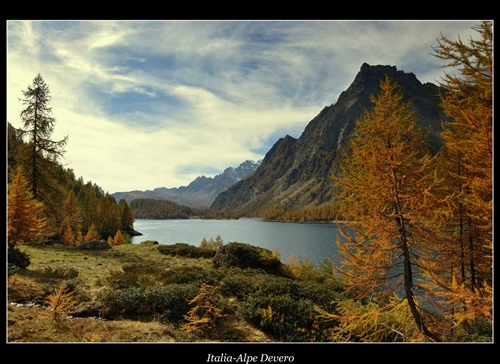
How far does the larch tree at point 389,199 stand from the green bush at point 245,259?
11.5m

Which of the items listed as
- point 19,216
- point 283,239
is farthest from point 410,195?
point 283,239

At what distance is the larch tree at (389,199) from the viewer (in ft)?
26.0

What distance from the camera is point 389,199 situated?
808 centimetres

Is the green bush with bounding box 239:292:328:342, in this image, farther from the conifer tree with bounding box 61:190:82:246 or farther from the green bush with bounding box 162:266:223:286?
the conifer tree with bounding box 61:190:82:246

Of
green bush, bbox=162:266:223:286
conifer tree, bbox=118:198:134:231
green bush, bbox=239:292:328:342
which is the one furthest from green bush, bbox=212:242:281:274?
conifer tree, bbox=118:198:134:231

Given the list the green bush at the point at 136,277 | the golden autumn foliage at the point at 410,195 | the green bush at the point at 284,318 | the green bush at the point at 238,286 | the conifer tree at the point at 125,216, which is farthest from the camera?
the conifer tree at the point at 125,216

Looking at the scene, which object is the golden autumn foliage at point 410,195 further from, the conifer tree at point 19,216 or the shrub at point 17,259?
the conifer tree at point 19,216

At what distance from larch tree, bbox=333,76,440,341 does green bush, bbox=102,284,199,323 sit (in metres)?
7.31

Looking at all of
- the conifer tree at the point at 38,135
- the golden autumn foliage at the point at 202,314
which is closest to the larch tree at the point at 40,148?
the conifer tree at the point at 38,135

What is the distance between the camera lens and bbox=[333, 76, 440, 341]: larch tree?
7.91 metres

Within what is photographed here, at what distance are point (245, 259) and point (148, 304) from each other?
9.90m
